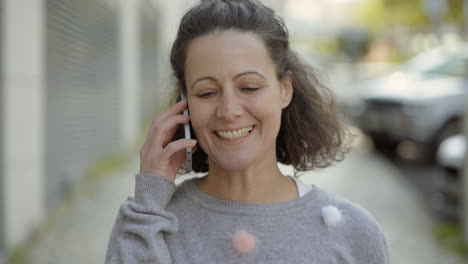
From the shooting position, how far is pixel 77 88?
7371 mm

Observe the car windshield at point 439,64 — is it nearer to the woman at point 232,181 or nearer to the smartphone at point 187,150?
the woman at point 232,181

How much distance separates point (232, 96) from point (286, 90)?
0.98ft

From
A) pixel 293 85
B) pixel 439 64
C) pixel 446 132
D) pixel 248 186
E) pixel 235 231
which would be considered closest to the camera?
pixel 235 231

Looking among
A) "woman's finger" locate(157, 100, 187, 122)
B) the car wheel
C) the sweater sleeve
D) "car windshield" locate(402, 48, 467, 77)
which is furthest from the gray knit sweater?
"car windshield" locate(402, 48, 467, 77)

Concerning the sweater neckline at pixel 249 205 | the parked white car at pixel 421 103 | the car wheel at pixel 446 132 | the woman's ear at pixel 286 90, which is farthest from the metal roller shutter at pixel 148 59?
the sweater neckline at pixel 249 205

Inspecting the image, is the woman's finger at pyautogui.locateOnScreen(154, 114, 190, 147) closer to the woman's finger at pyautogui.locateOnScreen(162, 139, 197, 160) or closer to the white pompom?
the woman's finger at pyautogui.locateOnScreen(162, 139, 197, 160)

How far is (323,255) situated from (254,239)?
22 cm

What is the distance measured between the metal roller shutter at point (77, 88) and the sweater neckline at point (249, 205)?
4.45 meters

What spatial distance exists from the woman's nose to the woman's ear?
0.25m

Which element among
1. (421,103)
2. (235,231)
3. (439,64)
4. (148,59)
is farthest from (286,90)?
(148,59)

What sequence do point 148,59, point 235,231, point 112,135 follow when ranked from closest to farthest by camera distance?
point 235,231 → point 112,135 → point 148,59

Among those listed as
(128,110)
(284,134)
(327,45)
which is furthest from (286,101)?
(327,45)

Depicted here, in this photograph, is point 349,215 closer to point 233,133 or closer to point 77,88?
point 233,133

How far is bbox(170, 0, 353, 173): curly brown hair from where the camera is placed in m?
1.83
